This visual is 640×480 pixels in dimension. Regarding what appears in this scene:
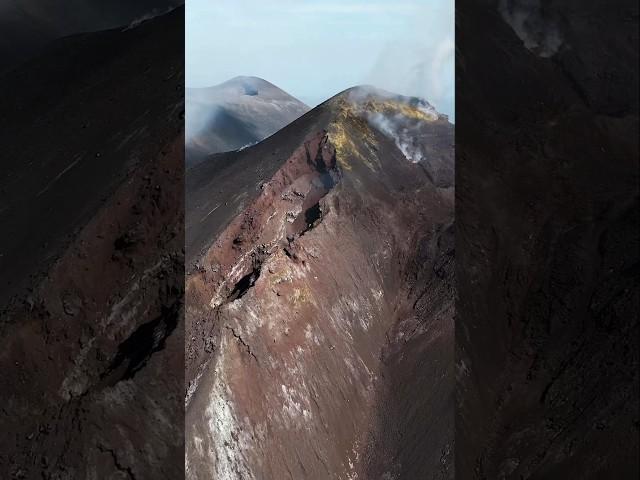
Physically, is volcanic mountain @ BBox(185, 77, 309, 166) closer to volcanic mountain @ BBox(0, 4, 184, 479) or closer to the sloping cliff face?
the sloping cliff face

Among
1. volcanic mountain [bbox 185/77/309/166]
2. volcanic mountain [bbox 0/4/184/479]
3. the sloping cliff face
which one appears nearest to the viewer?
volcanic mountain [bbox 0/4/184/479]

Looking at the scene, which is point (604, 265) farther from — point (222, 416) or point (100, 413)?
point (100, 413)

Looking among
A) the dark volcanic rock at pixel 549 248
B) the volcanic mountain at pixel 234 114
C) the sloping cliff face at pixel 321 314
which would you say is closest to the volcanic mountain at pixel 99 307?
the sloping cliff face at pixel 321 314

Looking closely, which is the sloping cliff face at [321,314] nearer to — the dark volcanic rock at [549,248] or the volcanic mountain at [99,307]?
the volcanic mountain at [99,307]

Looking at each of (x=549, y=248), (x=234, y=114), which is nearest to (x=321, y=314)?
(x=549, y=248)

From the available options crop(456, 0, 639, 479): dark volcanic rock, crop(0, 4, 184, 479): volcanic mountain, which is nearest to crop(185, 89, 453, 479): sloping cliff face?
crop(0, 4, 184, 479): volcanic mountain

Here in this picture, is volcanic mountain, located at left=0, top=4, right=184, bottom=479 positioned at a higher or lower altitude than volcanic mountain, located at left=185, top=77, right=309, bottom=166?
higher

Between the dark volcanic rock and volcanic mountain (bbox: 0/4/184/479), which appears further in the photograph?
volcanic mountain (bbox: 0/4/184/479)
